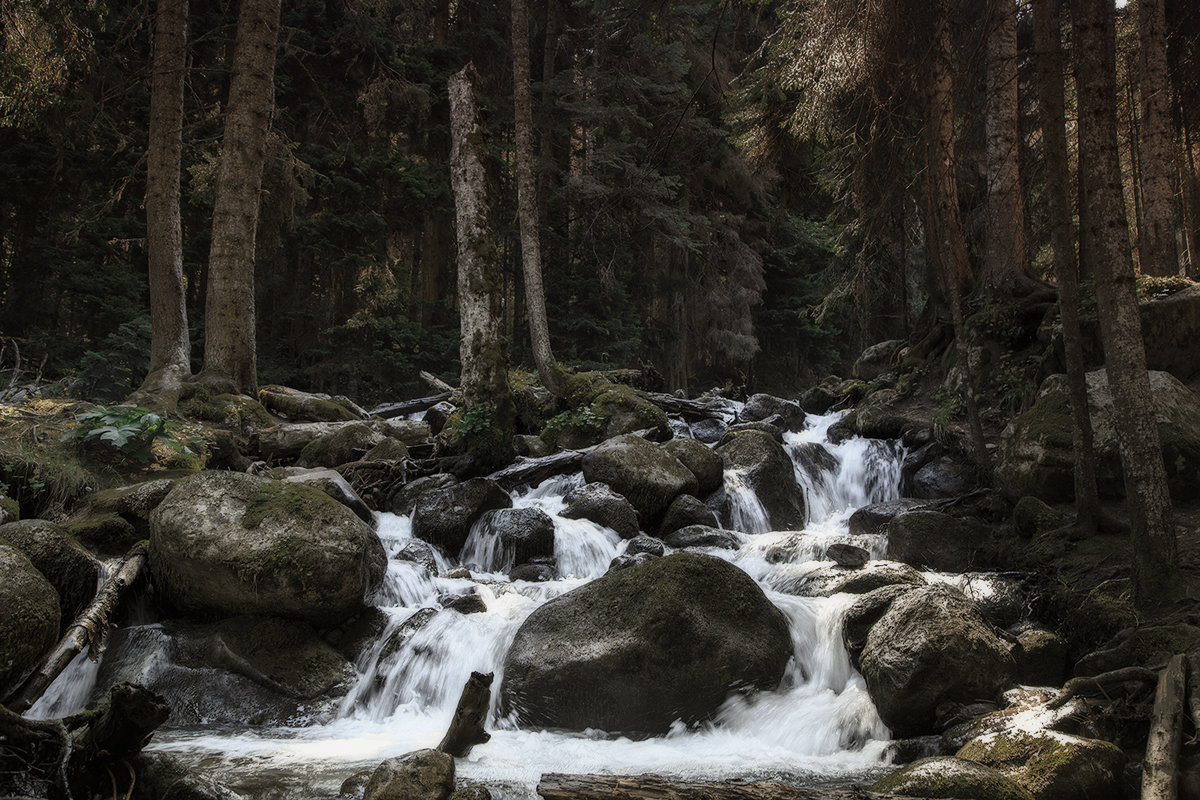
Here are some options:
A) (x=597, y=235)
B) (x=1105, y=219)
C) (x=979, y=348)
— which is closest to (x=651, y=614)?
(x=1105, y=219)

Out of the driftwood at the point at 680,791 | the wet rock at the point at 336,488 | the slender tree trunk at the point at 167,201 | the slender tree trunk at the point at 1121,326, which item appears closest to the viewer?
the driftwood at the point at 680,791

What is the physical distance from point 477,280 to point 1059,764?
8724mm

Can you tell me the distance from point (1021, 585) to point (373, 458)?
26.9 feet

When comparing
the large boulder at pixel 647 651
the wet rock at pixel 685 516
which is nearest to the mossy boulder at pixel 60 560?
the large boulder at pixel 647 651

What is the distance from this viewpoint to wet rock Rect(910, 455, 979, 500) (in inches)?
413

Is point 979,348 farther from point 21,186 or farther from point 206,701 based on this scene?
point 21,186

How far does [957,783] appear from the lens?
3.80m

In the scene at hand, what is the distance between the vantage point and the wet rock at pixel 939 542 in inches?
313

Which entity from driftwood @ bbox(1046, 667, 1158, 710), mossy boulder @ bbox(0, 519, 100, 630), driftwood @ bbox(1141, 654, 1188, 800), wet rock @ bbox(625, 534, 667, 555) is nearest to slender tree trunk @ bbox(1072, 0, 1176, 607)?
driftwood @ bbox(1046, 667, 1158, 710)

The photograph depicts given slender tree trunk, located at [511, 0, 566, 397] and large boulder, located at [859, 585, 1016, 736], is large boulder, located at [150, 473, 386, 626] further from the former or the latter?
slender tree trunk, located at [511, 0, 566, 397]

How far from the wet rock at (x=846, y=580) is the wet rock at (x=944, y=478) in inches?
136

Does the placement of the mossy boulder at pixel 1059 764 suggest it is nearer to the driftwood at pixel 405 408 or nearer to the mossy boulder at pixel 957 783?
the mossy boulder at pixel 957 783

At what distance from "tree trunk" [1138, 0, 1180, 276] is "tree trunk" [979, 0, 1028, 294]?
1706 millimetres

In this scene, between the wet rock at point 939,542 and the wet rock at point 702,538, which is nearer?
the wet rock at point 939,542
